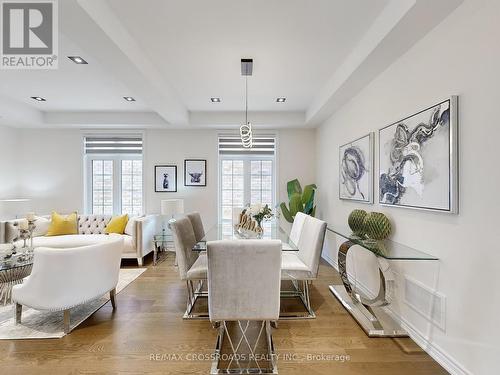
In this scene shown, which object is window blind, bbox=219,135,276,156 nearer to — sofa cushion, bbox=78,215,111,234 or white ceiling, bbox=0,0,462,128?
white ceiling, bbox=0,0,462,128

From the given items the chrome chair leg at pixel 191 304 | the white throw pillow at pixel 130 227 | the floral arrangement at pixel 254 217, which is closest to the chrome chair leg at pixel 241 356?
the chrome chair leg at pixel 191 304

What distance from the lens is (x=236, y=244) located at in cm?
195

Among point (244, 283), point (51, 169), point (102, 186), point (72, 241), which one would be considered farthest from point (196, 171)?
point (244, 283)

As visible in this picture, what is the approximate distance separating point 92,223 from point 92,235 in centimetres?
38

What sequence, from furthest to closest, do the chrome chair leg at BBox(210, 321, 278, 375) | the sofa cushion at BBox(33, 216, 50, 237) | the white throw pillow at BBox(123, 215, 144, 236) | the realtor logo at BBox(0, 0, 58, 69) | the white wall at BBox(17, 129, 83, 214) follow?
the white wall at BBox(17, 129, 83, 214) < the sofa cushion at BBox(33, 216, 50, 237) < the white throw pillow at BBox(123, 215, 144, 236) < the realtor logo at BBox(0, 0, 58, 69) < the chrome chair leg at BBox(210, 321, 278, 375)

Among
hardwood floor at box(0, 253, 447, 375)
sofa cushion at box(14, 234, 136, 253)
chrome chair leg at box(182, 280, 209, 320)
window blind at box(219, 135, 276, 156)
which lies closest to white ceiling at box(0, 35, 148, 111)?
window blind at box(219, 135, 276, 156)

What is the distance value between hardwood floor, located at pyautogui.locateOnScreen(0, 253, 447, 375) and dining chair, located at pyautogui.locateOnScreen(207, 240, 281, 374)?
30cm

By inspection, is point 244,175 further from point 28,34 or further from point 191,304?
point 28,34

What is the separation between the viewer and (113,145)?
5.78 meters

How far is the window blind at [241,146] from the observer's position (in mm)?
5797

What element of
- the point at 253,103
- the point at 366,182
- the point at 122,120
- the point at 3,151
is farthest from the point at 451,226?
the point at 3,151

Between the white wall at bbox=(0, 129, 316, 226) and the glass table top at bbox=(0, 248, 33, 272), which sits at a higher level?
the white wall at bbox=(0, 129, 316, 226)

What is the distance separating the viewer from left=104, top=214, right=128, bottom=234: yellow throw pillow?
4.89 metres

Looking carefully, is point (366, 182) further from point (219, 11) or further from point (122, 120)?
point (122, 120)
